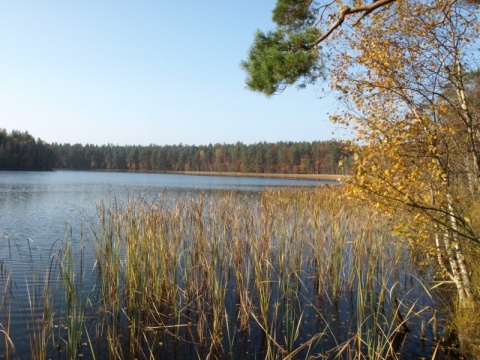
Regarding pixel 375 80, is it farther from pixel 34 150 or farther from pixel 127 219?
pixel 34 150

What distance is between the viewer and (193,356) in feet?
13.8

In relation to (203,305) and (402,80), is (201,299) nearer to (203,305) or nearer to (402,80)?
(203,305)

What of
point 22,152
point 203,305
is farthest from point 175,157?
point 203,305

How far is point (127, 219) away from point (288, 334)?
2.75 meters

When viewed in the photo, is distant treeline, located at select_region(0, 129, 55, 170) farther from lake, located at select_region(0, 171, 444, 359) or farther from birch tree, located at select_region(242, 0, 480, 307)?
birch tree, located at select_region(242, 0, 480, 307)

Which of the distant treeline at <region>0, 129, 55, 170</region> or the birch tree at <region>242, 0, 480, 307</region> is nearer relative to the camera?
the birch tree at <region>242, 0, 480, 307</region>

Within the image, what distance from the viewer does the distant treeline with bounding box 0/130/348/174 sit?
221 feet

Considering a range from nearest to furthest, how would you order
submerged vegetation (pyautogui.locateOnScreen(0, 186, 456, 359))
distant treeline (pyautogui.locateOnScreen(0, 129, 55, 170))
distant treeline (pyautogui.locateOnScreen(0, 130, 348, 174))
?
submerged vegetation (pyautogui.locateOnScreen(0, 186, 456, 359)) < distant treeline (pyautogui.locateOnScreen(0, 129, 55, 170)) < distant treeline (pyautogui.locateOnScreen(0, 130, 348, 174))

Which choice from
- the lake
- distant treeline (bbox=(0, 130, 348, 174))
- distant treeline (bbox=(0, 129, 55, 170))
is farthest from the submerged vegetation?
distant treeline (bbox=(0, 129, 55, 170))

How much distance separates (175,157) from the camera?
319ft

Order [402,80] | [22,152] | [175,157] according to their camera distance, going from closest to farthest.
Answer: [402,80], [22,152], [175,157]

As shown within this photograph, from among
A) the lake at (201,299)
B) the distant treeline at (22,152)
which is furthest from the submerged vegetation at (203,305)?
the distant treeline at (22,152)

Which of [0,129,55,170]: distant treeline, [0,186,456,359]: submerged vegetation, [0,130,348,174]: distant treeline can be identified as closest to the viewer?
[0,186,456,359]: submerged vegetation

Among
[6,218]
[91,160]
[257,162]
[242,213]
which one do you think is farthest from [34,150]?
[242,213]
